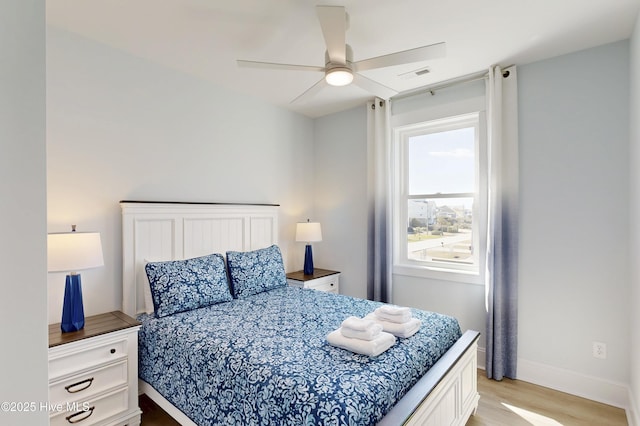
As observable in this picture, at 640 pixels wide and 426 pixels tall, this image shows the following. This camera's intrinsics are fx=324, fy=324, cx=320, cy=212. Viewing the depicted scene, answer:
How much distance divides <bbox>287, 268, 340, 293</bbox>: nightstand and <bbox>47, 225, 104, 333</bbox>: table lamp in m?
1.94

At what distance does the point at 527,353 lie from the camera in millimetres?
2818

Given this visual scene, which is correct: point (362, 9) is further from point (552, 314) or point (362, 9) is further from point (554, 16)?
point (552, 314)

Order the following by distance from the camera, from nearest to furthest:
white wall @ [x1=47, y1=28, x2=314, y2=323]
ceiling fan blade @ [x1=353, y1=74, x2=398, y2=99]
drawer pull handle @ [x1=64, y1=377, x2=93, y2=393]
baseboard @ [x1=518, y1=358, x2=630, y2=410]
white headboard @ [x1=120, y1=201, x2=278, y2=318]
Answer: drawer pull handle @ [x1=64, y1=377, x2=93, y2=393] < ceiling fan blade @ [x1=353, y1=74, x2=398, y2=99] < white wall @ [x1=47, y1=28, x2=314, y2=323] < baseboard @ [x1=518, y1=358, x2=630, y2=410] < white headboard @ [x1=120, y1=201, x2=278, y2=318]

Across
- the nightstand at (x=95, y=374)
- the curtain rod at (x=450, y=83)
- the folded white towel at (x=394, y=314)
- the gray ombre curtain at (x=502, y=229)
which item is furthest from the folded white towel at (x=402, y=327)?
the curtain rod at (x=450, y=83)

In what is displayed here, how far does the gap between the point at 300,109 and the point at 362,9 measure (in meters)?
2.06

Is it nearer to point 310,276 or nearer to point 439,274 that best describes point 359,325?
point 439,274

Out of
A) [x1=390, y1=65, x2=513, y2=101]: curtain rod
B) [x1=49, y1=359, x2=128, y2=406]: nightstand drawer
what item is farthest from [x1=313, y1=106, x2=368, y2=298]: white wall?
[x1=49, y1=359, x2=128, y2=406]: nightstand drawer

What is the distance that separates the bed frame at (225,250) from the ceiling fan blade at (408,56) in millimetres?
1809

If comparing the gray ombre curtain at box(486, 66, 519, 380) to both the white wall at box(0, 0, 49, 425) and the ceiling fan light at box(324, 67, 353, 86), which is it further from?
the white wall at box(0, 0, 49, 425)

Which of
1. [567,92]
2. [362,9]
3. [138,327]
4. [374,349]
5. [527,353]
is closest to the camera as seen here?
[374,349]

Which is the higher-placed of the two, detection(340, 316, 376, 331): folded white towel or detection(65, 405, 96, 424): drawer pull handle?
detection(340, 316, 376, 331): folded white towel

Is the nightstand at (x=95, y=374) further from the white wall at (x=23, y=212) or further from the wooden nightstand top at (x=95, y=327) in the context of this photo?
the white wall at (x=23, y=212)

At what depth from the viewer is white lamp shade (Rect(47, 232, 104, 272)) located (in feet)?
6.40

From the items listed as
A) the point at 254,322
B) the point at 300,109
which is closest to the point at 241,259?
the point at 254,322
